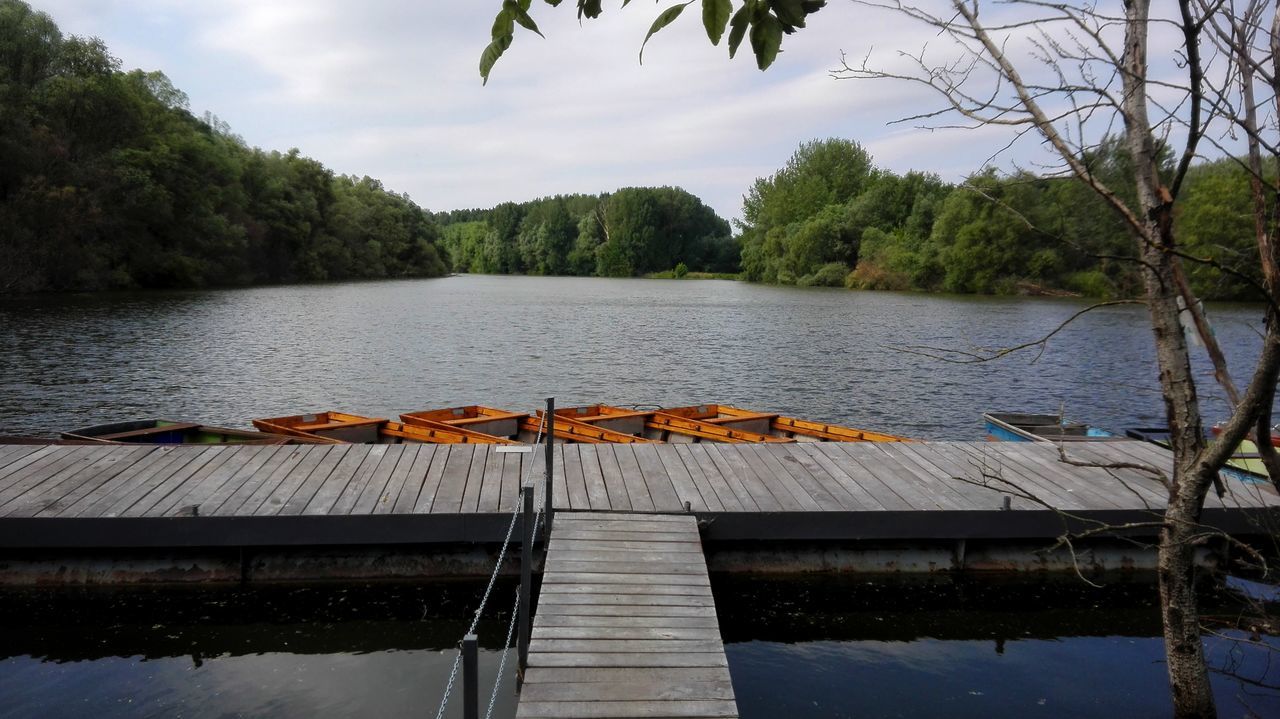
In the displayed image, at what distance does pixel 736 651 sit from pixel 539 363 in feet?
66.8

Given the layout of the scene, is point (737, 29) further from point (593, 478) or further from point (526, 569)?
point (593, 478)

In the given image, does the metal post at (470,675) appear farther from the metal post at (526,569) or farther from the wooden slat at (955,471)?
the wooden slat at (955,471)

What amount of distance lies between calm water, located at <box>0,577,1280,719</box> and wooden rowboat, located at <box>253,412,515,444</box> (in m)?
4.09

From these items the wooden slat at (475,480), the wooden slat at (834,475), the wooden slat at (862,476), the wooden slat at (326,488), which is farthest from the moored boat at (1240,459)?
the wooden slat at (326,488)

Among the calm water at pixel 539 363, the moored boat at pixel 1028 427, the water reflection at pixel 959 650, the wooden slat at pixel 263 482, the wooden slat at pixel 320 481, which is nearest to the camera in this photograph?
the water reflection at pixel 959 650

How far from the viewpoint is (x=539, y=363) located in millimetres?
26469

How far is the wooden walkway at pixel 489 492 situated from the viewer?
6844mm

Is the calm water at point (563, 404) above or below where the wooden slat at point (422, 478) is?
below

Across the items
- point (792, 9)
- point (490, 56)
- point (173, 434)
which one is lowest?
point (173, 434)

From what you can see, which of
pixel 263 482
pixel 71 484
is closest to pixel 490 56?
pixel 263 482

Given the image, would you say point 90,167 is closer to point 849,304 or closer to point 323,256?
point 323,256

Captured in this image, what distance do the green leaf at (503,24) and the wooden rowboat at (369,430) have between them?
8.99m

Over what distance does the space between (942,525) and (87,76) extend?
171ft

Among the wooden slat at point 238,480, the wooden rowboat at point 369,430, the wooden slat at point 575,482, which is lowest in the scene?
the wooden rowboat at point 369,430
